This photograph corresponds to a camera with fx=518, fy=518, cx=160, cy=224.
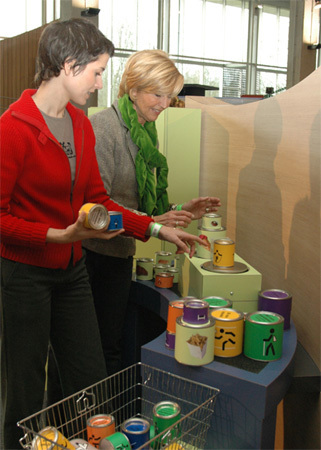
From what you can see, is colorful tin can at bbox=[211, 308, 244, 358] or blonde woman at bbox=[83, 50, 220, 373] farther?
blonde woman at bbox=[83, 50, 220, 373]

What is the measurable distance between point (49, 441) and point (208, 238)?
112 centimetres

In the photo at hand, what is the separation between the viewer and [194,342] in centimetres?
139

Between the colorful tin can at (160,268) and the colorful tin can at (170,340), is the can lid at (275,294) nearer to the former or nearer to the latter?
the colorful tin can at (170,340)

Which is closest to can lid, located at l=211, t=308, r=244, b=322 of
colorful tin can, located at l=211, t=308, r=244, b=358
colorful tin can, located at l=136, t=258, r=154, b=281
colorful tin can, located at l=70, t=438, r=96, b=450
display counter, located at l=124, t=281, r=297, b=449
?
colorful tin can, located at l=211, t=308, r=244, b=358

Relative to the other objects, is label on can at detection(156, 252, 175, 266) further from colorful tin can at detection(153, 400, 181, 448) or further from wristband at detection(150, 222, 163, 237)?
colorful tin can at detection(153, 400, 181, 448)

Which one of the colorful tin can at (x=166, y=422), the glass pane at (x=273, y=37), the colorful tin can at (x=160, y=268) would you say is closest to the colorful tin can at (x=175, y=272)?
the colorful tin can at (x=160, y=268)

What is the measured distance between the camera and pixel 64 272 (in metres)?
1.46

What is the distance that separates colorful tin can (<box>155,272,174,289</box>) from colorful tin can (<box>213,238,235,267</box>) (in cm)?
38

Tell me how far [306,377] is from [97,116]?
3.68 feet

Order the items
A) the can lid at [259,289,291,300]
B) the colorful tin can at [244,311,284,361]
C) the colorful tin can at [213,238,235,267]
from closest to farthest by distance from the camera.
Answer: the colorful tin can at [244,311,284,361], the can lid at [259,289,291,300], the colorful tin can at [213,238,235,267]

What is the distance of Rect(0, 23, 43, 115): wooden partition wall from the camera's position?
196cm

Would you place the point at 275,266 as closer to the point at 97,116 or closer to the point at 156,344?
the point at 156,344

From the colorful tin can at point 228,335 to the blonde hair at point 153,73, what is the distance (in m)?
0.81

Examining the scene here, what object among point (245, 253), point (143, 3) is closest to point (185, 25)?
point (143, 3)
